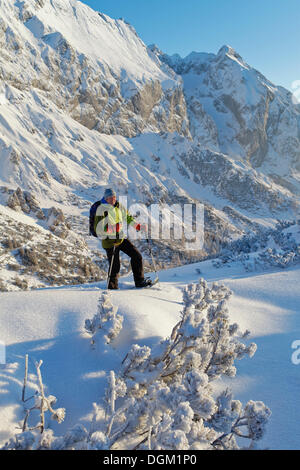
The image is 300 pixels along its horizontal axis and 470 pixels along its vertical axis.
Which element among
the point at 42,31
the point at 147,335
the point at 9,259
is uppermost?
the point at 42,31

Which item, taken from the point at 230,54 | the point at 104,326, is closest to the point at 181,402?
the point at 104,326

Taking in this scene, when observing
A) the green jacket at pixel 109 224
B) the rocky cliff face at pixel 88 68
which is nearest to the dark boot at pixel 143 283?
the green jacket at pixel 109 224

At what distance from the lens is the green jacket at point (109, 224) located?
464cm

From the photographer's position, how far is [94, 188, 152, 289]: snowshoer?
15.3 feet

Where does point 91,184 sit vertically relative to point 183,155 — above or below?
below

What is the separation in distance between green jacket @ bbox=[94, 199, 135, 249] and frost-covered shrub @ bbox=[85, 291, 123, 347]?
214cm

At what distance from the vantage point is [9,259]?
22.8 m

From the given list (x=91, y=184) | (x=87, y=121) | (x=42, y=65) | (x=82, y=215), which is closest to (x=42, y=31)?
(x=42, y=65)

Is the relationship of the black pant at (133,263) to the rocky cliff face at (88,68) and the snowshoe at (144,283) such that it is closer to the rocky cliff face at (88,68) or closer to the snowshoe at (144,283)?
the snowshoe at (144,283)

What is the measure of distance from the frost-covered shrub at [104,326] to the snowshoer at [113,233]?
2150mm

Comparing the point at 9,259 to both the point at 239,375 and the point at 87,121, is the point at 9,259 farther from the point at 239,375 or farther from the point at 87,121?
the point at 87,121

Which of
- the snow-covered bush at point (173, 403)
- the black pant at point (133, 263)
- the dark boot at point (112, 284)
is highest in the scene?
the black pant at point (133, 263)
